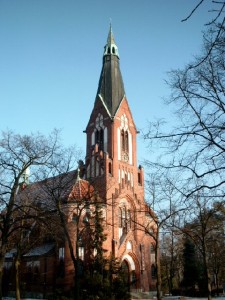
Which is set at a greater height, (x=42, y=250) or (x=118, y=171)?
(x=118, y=171)

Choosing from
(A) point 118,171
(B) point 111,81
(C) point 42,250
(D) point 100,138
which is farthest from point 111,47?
(C) point 42,250

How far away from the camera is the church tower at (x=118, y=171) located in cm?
3653

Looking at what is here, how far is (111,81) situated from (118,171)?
12.1 metres

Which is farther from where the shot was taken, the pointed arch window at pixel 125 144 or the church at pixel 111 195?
the pointed arch window at pixel 125 144

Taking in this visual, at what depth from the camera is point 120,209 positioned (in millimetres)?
38062

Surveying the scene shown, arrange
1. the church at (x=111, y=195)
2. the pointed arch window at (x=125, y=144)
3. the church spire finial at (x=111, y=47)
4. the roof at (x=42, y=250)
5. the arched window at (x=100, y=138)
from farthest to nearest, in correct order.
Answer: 1. the church spire finial at (x=111, y=47)
2. the arched window at (x=100, y=138)
3. the pointed arch window at (x=125, y=144)
4. the roof at (x=42, y=250)
5. the church at (x=111, y=195)

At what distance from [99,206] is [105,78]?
2127 centimetres

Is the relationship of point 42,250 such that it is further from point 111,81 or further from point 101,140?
point 111,81

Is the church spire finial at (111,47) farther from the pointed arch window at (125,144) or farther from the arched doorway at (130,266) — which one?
the arched doorway at (130,266)

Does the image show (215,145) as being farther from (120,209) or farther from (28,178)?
(120,209)

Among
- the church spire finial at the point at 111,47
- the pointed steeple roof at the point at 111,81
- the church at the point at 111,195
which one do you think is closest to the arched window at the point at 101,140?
the church at the point at 111,195

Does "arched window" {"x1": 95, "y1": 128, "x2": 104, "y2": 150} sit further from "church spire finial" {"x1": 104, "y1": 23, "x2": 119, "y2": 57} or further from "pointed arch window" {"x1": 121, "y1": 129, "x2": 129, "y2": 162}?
"church spire finial" {"x1": 104, "y1": 23, "x2": 119, "y2": 57}

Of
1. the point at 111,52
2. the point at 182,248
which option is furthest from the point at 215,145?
the point at 111,52

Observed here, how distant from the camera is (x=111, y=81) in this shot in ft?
144
